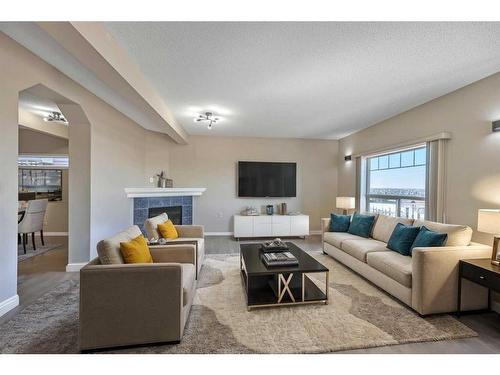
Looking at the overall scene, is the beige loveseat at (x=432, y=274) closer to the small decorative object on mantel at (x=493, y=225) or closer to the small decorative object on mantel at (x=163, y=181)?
the small decorative object on mantel at (x=493, y=225)

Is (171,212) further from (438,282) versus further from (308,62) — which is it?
(438,282)

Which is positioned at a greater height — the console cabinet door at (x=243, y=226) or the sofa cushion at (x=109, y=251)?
the sofa cushion at (x=109, y=251)

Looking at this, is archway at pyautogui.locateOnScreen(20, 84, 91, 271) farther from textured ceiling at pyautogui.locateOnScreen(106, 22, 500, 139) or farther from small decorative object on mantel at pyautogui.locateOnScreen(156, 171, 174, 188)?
small decorative object on mantel at pyautogui.locateOnScreen(156, 171, 174, 188)

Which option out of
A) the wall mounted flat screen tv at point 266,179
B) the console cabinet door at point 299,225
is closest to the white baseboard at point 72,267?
the wall mounted flat screen tv at point 266,179

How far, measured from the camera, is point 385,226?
3.58 m

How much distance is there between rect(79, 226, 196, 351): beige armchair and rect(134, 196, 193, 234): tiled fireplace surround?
305 centimetres

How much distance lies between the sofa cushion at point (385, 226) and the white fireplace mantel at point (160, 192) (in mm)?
3772

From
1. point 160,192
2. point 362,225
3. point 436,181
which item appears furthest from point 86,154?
point 436,181

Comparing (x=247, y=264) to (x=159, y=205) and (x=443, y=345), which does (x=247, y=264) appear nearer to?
(x=443, y=345)

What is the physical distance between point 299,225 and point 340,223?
4.75 ft

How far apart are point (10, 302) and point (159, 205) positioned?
2.86 meters

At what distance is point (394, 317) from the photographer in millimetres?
2203

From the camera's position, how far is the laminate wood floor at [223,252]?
5.87 ft

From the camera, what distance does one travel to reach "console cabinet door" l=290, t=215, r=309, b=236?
18.4 ft
